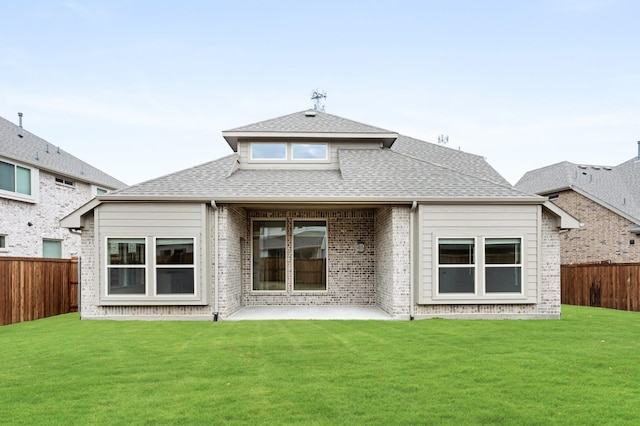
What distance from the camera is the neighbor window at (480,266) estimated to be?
35.7ft

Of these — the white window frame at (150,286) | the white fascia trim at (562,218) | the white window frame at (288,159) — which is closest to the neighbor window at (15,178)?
the white window frame at (150,286)

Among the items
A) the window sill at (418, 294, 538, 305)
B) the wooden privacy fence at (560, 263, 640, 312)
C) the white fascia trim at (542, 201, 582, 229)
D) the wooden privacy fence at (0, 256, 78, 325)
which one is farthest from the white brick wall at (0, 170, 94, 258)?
the wooden privacy fence at (560, 263, 640, 312)

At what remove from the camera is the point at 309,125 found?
47.8 feet

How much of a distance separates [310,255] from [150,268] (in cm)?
489

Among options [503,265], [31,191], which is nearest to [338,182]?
[503,265]

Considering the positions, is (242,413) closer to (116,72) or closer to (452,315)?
(452,315)

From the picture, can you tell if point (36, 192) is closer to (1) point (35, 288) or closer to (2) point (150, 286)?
(1) point (35, 288)

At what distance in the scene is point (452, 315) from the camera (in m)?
11.0

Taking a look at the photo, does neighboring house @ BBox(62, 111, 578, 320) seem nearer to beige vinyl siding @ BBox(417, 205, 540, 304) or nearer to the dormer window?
beige vinyl siding @ BBox(417, 205, 540, 304)

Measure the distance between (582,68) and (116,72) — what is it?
21201 mm

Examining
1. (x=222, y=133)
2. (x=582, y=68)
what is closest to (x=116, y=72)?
(x=222, y=133)

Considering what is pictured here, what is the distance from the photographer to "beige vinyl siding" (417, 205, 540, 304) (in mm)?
10812

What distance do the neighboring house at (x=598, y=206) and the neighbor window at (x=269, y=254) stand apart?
47.7 feet

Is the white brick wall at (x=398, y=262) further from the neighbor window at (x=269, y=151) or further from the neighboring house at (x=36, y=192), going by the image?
the neighboring house at (x=36, y=192)
